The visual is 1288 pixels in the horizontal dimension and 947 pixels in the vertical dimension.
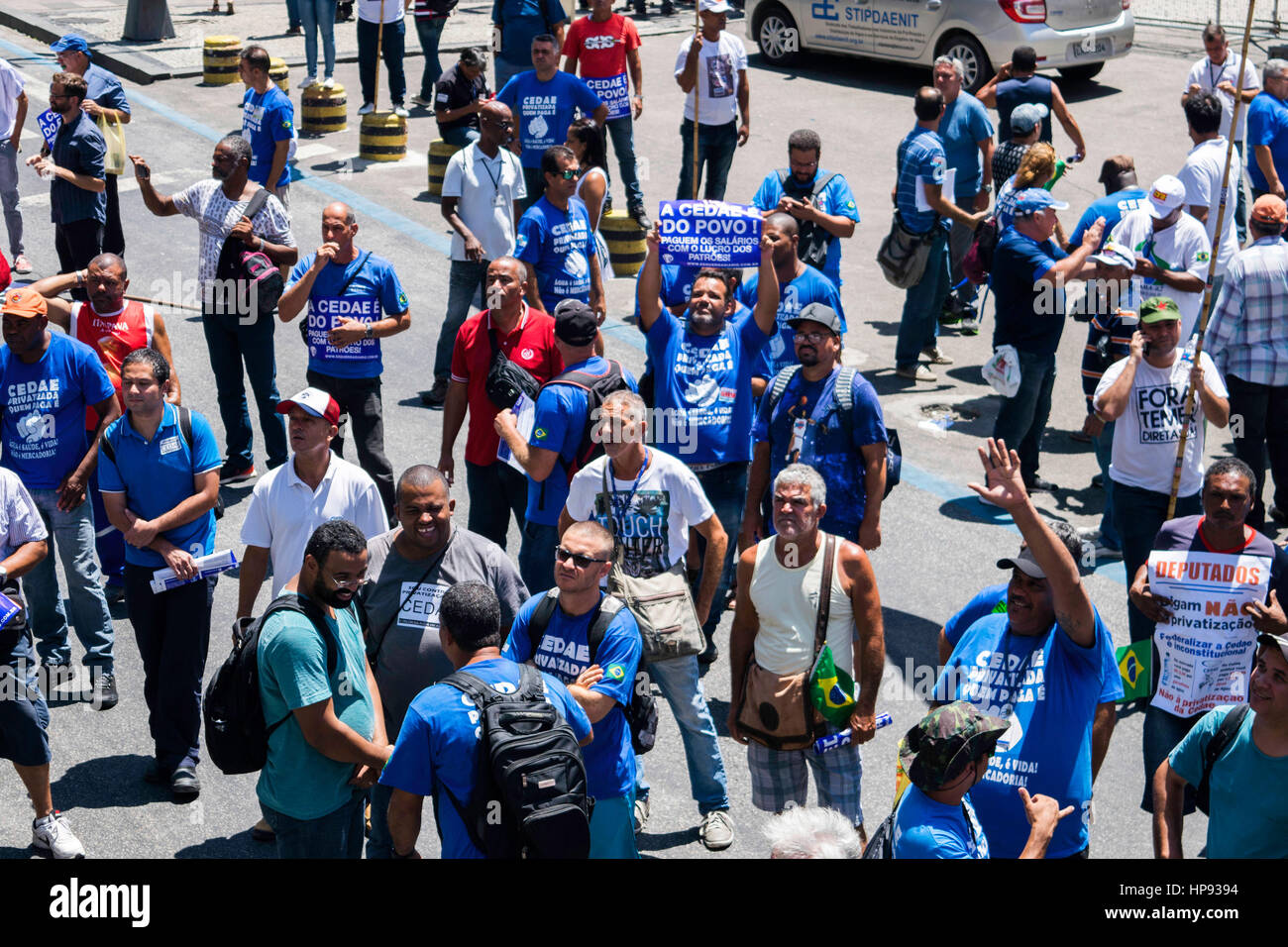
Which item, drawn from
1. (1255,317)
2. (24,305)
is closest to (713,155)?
(1255,317)

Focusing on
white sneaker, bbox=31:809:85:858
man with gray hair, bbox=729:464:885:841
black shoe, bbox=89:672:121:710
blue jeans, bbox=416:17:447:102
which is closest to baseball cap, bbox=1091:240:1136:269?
man with gray hair, bbox=729:464:885:841

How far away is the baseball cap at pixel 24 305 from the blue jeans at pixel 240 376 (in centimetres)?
219

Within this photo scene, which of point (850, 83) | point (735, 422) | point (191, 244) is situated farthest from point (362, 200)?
point (735, 422)

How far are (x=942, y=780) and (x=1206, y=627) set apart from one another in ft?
7.64

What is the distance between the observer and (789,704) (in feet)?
19.8

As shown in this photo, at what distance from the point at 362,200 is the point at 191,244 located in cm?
186

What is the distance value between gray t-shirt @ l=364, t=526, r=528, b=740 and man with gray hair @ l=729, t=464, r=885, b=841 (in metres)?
1.01

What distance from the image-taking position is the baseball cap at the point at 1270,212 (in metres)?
8.91

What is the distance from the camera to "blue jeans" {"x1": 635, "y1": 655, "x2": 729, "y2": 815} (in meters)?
6.59

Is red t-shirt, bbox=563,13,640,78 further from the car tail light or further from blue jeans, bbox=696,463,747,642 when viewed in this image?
blue jeans, bbox=696,463,747,642

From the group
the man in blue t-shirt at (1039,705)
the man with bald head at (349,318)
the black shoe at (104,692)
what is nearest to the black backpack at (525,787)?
the man in blue t-shirt at (1039,705)

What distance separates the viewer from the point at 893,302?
13391 mm

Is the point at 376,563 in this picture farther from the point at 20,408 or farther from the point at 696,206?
the point at 696,206

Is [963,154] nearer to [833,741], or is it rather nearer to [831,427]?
[831,427]
